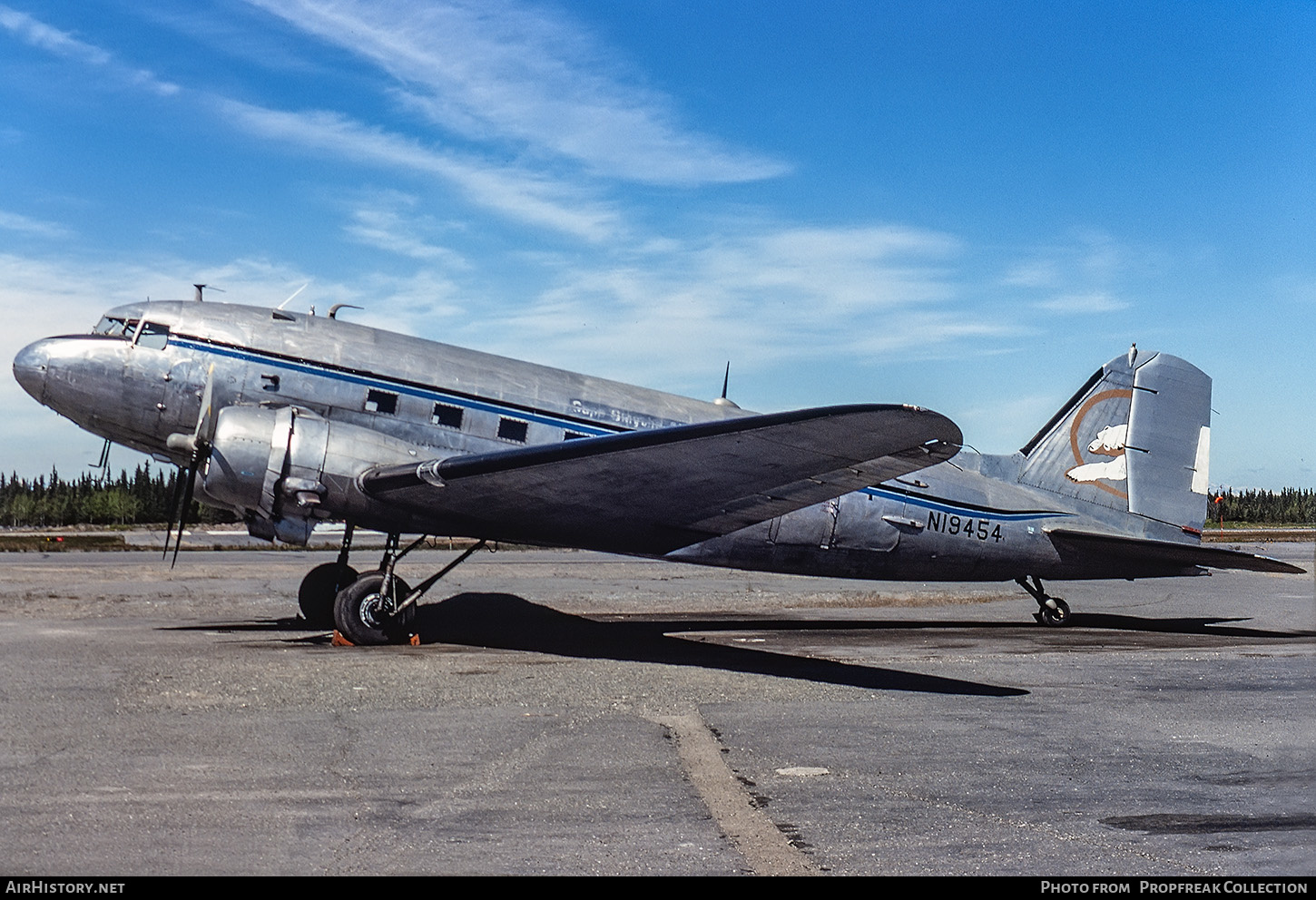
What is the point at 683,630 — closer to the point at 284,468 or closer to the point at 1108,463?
the point at 284,468

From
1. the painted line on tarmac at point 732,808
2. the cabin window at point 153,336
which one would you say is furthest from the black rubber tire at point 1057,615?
the cabin window at point 153,336

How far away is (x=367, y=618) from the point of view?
1310cm

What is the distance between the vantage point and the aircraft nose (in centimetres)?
1349

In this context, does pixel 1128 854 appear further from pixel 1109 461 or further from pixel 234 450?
pixel 1109 461

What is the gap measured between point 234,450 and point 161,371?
2107 mm

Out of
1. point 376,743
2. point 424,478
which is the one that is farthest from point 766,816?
point 424,478

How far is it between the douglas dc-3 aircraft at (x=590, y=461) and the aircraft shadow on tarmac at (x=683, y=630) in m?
1.07

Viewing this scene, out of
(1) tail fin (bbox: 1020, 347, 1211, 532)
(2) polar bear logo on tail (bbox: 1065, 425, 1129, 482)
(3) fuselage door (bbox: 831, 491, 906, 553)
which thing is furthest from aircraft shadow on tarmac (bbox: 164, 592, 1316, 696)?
(2) polar bear logo on tail (bbox: 1065, 425, 1129, 482)

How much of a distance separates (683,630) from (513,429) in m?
4.40

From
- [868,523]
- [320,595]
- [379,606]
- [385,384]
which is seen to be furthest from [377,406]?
[868,523]

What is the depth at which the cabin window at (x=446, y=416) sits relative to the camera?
13.8 m

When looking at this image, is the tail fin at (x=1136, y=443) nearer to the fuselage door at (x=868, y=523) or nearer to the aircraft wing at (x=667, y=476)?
the fuselage door at (x=868, y=523)

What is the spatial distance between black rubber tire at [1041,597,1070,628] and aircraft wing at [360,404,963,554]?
712 centimetres

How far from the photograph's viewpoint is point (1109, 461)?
663 inches
